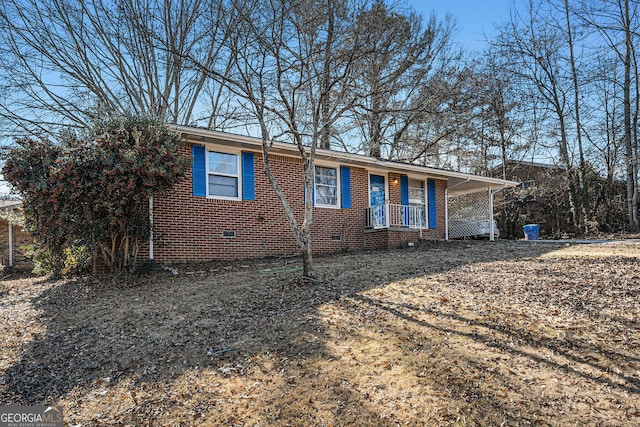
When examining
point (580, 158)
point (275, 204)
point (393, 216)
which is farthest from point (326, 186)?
point (580, 158)

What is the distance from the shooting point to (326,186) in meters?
11.8

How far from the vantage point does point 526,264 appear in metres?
7.65

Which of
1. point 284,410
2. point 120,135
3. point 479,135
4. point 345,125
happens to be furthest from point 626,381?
point 479,135

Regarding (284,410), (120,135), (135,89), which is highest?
(135,89)

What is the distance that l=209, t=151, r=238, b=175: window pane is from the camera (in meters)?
9.81

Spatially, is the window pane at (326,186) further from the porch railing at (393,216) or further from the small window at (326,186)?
the porch railing at (393,216)

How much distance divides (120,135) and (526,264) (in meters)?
7.70

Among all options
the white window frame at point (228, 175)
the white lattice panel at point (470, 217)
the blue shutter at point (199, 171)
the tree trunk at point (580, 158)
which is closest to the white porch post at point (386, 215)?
the white window frame at point (228, 175)

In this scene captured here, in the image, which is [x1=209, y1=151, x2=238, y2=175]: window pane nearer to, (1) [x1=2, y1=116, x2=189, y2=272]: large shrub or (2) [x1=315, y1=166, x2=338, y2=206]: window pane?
(1) [x1=2, y1=116, x2=189, y2=272]: large shrub

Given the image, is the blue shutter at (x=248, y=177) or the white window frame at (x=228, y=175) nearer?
the white window frame at (x=228, y=175)

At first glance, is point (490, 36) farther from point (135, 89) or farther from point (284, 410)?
point (284, 410)

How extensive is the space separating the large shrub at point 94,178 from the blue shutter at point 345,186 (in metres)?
5.13

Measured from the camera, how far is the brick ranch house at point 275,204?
9242mm

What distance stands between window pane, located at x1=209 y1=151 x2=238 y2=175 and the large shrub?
1.83m
